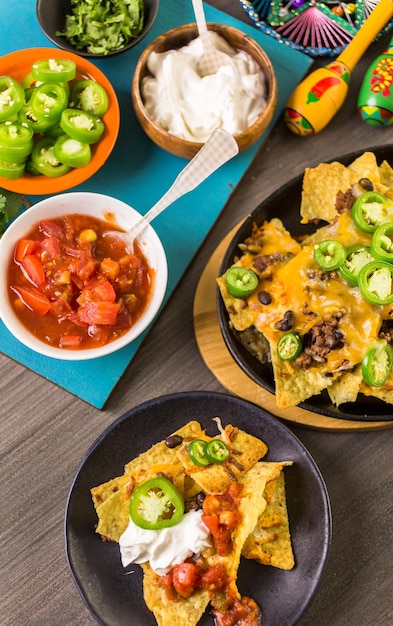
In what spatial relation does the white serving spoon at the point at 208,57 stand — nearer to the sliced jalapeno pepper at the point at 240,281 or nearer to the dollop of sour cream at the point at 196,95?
the dollop of sour cream at the point at 196,95

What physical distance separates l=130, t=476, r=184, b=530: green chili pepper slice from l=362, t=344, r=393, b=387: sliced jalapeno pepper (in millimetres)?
832

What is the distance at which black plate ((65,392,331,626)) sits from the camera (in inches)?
113

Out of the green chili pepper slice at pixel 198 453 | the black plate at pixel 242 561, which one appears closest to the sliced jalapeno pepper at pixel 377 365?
the black plate at pixel 242 561

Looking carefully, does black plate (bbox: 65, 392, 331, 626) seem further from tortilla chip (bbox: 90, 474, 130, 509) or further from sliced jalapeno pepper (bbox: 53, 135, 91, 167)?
sliced jalapeno pepper (bbox: 53, 135, 91, 167)

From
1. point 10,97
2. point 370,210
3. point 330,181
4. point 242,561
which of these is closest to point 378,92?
point 330,181

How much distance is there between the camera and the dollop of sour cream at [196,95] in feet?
10.2

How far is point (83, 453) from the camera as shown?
3127 millimetres

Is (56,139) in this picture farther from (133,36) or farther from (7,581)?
(7,581)

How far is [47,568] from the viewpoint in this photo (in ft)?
10.0

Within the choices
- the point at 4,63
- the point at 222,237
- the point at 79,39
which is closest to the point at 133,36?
the point at 79,39

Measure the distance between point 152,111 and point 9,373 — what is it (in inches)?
48.4

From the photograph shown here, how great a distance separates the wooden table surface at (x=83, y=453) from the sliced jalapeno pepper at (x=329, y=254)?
59cm

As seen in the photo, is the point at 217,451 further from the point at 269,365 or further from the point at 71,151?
the point at 71,151

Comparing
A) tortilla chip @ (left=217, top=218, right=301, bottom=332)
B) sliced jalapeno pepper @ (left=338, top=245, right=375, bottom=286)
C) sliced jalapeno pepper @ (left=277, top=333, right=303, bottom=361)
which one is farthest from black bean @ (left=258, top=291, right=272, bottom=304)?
sliced jalapeno pepper @ (left=338, top=245, right=375, bottom=286)
